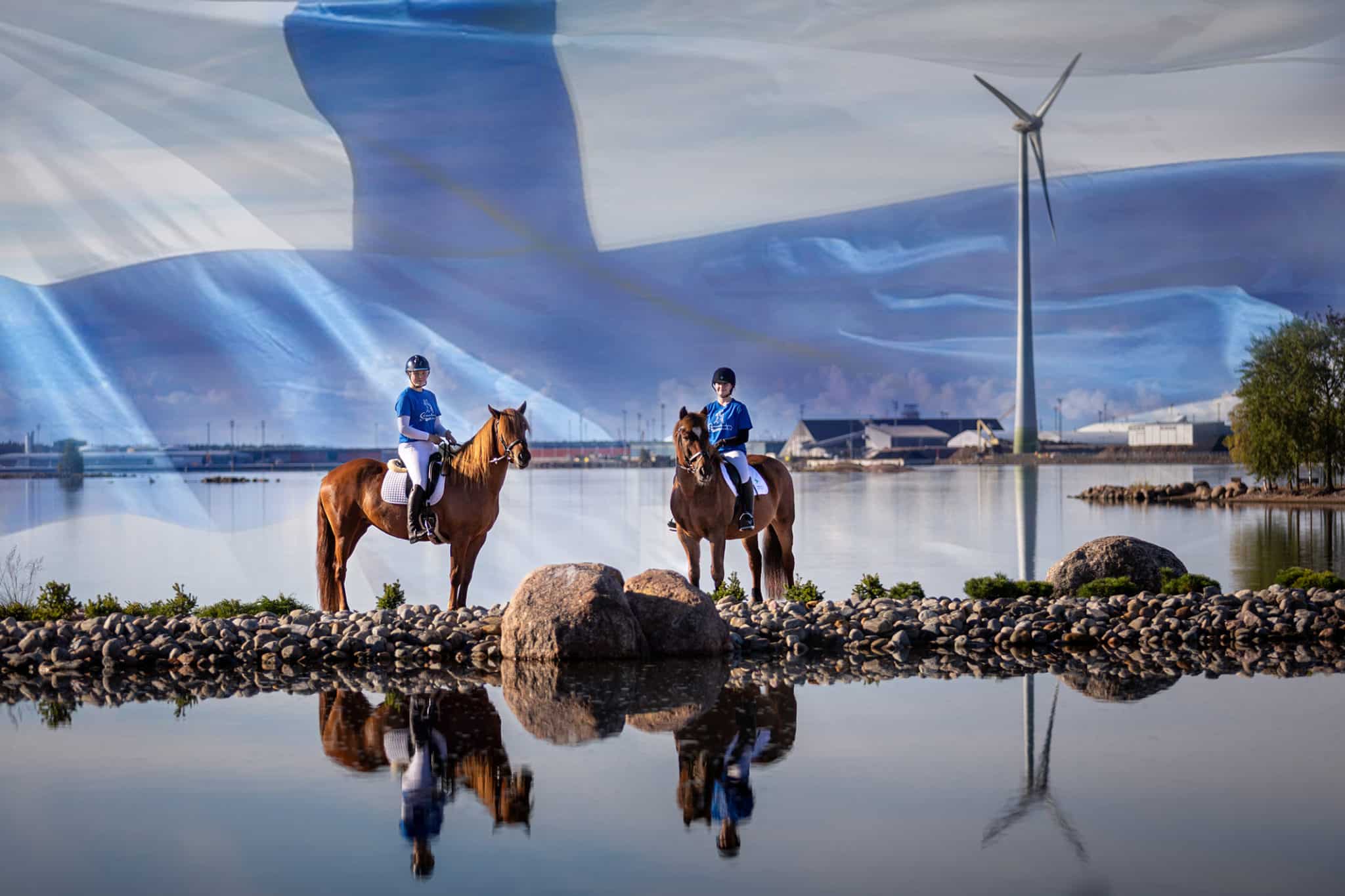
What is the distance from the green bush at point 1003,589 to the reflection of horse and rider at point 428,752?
7563 millimetres

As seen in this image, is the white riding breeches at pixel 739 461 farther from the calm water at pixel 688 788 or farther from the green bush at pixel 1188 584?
the green bush at pixel 1188 584

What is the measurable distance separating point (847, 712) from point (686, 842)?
3.88m

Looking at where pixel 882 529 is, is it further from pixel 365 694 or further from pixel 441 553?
pixel 365 694

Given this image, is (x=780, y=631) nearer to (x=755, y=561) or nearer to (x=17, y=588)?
(x=755, y=561)

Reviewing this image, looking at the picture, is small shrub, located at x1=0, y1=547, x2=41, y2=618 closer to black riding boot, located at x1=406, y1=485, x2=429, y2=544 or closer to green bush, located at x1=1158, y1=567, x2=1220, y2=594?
black riding boot, located at x1=406, y1=485, x2=429, y2=544

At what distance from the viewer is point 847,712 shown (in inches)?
438

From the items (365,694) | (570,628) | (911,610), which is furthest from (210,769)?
(911,610)

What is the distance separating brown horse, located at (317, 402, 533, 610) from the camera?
16.4 meters

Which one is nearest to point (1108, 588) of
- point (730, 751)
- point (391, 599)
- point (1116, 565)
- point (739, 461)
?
point (1116, 565)

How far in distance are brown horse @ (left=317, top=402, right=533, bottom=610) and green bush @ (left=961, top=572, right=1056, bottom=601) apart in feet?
19.6

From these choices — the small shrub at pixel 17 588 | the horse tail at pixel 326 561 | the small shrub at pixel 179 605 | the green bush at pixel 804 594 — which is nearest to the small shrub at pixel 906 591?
the green bush at pixel 804 594

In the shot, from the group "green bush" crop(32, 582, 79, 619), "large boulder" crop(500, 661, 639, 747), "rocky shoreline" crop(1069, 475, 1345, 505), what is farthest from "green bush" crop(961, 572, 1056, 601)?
"rocky shoreline" crop(1069, 475, 1345, 505)

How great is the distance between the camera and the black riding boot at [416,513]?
1647 centimetres

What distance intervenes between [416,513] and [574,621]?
3745 millimetres
